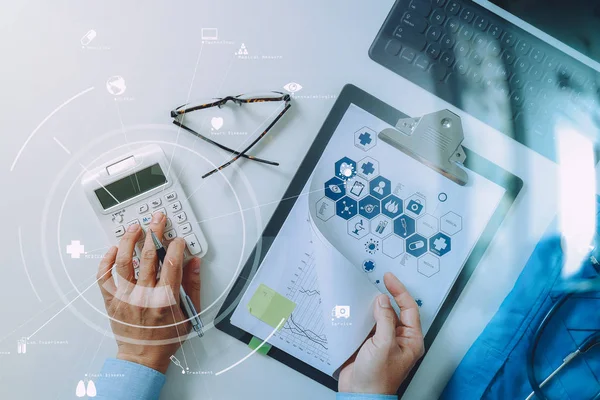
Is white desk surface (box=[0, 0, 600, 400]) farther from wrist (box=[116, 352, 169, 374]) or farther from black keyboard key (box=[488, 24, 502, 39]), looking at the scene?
black keyboard key (box=[488, 24, 502, 39])

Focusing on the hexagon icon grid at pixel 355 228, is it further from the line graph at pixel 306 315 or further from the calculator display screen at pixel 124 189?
the calculator display screen at pixel 124 189

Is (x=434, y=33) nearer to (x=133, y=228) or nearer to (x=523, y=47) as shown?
(x=523, y=47)

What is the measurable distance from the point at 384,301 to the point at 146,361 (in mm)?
375

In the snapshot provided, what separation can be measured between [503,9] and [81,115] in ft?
2.23

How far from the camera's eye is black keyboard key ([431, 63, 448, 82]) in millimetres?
732

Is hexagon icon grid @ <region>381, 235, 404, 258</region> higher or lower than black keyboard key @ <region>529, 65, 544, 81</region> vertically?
lower

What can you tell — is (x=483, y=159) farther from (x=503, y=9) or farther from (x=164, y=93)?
(x=164, y=93)

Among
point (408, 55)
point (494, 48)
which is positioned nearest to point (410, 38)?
point (408, 55)

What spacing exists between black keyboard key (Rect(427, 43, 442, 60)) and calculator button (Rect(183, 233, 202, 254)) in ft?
1.52

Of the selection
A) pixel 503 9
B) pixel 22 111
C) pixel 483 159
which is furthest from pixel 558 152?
pixel 22 111

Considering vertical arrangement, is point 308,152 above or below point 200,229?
above

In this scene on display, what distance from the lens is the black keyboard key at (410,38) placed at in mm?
731

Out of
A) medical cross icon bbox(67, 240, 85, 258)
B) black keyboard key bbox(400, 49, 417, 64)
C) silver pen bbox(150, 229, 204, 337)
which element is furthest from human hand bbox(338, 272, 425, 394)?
medical cross icon bbox(67, 240, 85, 258)

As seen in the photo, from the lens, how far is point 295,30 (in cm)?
73
